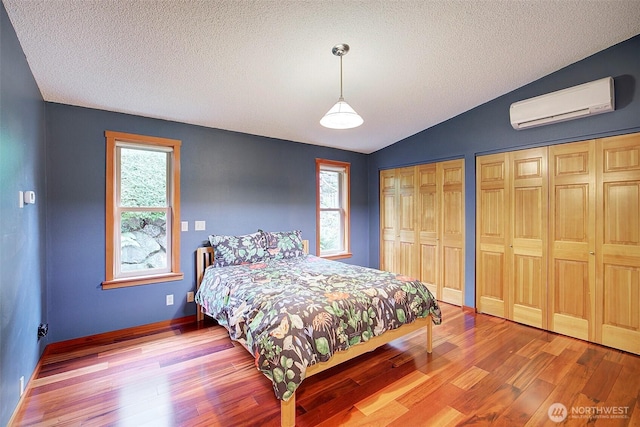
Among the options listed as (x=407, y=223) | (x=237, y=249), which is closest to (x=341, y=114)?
(x=237, y=249)

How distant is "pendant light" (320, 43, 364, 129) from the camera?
216 cm

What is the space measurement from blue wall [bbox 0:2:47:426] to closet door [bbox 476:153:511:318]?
4355 mm

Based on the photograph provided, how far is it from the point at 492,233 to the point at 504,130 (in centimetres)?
125

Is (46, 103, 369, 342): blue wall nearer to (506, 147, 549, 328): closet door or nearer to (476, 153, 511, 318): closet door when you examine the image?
(476, 153, 511, 318): closet door

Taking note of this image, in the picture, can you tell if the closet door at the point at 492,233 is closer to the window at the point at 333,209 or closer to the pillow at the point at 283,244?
the window at the point at 333,209

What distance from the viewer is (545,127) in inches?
124

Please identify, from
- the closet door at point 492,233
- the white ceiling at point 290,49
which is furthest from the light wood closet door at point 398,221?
the white ceiling at point 290,49

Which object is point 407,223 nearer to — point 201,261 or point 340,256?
point 340,256

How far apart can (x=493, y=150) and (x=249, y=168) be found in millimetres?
3111

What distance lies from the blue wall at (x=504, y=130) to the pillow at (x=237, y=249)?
93.0 inches

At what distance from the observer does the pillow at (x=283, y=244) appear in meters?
3.68

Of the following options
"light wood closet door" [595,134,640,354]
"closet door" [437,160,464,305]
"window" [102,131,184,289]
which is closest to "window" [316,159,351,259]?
"closet door" [437,160,464,305]

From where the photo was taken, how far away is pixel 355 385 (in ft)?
7.22

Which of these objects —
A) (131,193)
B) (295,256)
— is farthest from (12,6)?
(295,256)
